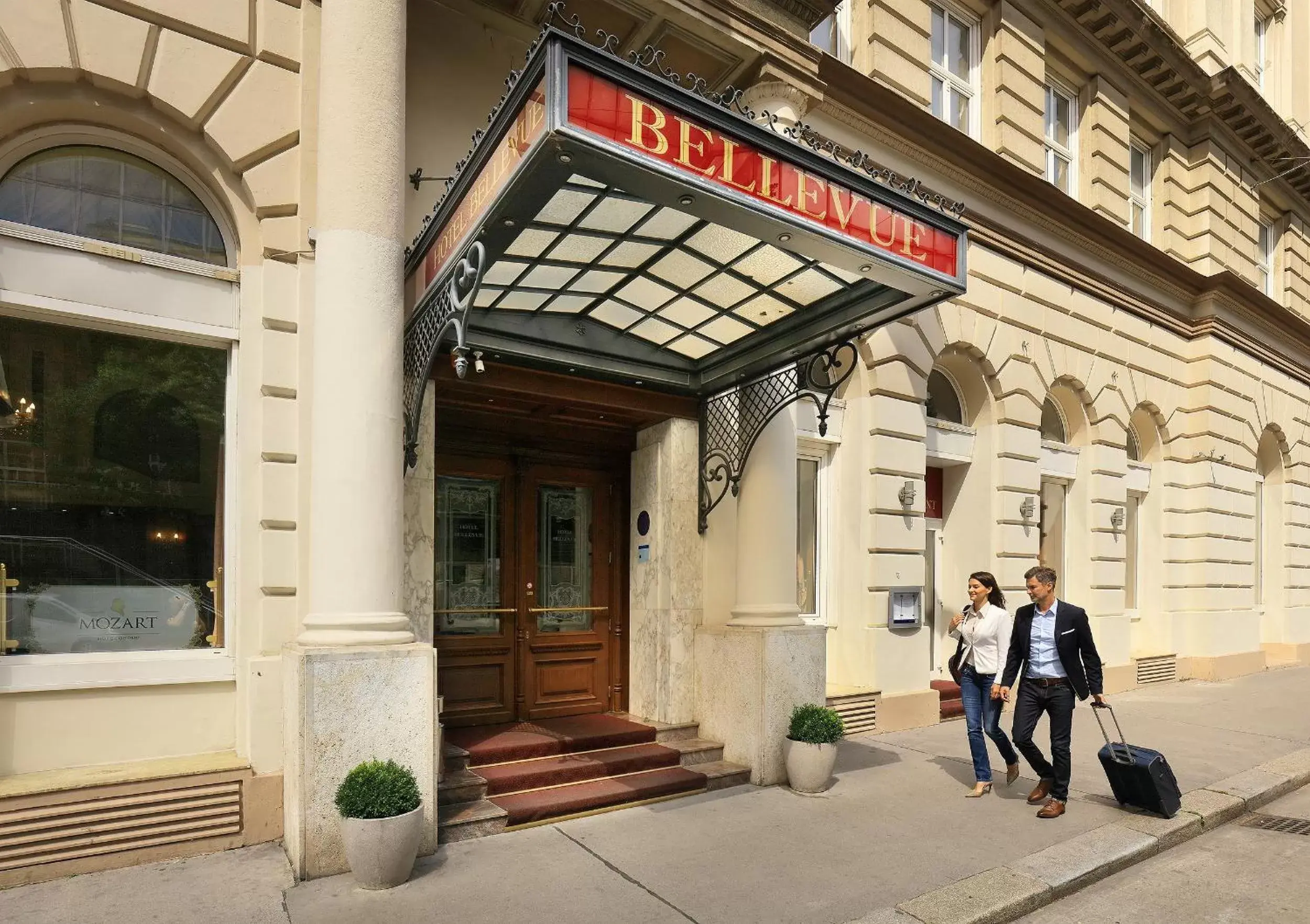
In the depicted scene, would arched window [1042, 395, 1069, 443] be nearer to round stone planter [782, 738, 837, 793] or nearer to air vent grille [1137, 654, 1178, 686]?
air vent grille [1137, 654, 1178, 686]

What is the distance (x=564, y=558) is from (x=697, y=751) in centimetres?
230

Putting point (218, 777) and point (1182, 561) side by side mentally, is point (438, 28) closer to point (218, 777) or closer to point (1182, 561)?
point (218, 777)

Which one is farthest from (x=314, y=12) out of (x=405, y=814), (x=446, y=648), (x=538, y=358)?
(x=405, y=814)

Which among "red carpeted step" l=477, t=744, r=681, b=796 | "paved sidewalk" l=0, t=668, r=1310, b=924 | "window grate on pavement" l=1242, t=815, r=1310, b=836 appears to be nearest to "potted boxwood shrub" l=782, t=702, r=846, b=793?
"paved sidewalk" l=0, t=668, r=1310, b=924

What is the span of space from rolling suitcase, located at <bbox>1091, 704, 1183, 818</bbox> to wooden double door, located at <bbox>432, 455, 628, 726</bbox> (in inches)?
176

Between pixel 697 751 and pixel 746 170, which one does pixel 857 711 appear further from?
pixel 746 170

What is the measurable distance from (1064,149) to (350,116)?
1189 centimetres

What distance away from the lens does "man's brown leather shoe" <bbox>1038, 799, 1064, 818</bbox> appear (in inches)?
278

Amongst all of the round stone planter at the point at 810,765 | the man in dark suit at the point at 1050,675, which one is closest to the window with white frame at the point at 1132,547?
the man in dark suit at the point at 1050,675

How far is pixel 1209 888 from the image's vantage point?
19.3 ft

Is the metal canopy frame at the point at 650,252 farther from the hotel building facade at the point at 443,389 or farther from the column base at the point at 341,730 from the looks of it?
the column base at the point at 341,730

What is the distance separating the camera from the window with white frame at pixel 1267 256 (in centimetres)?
1906

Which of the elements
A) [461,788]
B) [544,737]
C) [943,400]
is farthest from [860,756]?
[943,400]

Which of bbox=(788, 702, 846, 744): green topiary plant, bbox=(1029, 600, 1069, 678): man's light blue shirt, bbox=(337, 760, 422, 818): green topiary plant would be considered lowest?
bbox=(788, 702, 846, 744): green topiary plant
